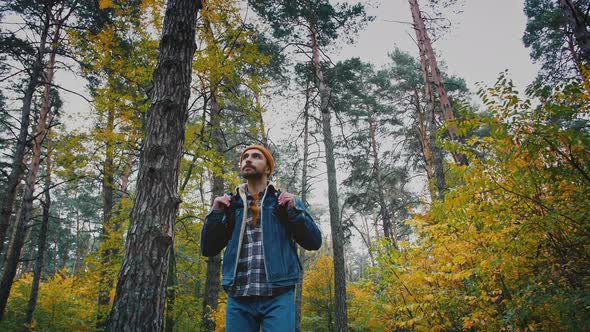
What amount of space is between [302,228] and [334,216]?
6.64 meters

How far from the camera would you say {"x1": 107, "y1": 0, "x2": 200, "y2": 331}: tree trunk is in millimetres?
2178

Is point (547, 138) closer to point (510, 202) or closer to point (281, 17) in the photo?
point (510, 202)

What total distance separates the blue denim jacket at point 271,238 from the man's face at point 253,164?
6.2 inches

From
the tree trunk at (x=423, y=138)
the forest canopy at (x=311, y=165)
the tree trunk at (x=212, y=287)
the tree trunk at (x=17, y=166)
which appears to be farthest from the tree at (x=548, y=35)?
the tree trunk at (x=17, y=166)

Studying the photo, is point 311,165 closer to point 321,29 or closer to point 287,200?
point 321,29

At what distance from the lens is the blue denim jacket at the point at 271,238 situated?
1.90 metres

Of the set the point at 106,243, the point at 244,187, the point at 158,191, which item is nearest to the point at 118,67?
the point at 106,243

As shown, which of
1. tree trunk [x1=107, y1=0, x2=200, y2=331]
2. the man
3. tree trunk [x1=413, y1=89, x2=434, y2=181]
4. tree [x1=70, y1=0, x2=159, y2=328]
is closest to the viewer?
the man

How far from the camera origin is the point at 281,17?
9.86 metres

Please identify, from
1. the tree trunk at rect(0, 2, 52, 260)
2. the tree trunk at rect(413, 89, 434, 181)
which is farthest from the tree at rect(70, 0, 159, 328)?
the tree trunk at rect(413, 89, 434, 181)

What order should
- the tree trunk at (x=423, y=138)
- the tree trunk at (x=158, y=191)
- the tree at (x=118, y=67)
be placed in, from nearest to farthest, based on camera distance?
the tree trunk at (x=158, y=191)
the tree at (x=118, y=67)
the tree trunk at (x=423, y=138)

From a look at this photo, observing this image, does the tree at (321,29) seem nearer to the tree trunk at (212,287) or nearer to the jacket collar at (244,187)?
the tree trunk at (212,287)

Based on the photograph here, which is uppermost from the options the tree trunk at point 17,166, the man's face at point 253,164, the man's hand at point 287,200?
the tree trunk at point 17,166

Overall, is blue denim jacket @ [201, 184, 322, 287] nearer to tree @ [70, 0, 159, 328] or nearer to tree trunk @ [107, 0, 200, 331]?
tree trunk @ [107, 0, 200, 331]
